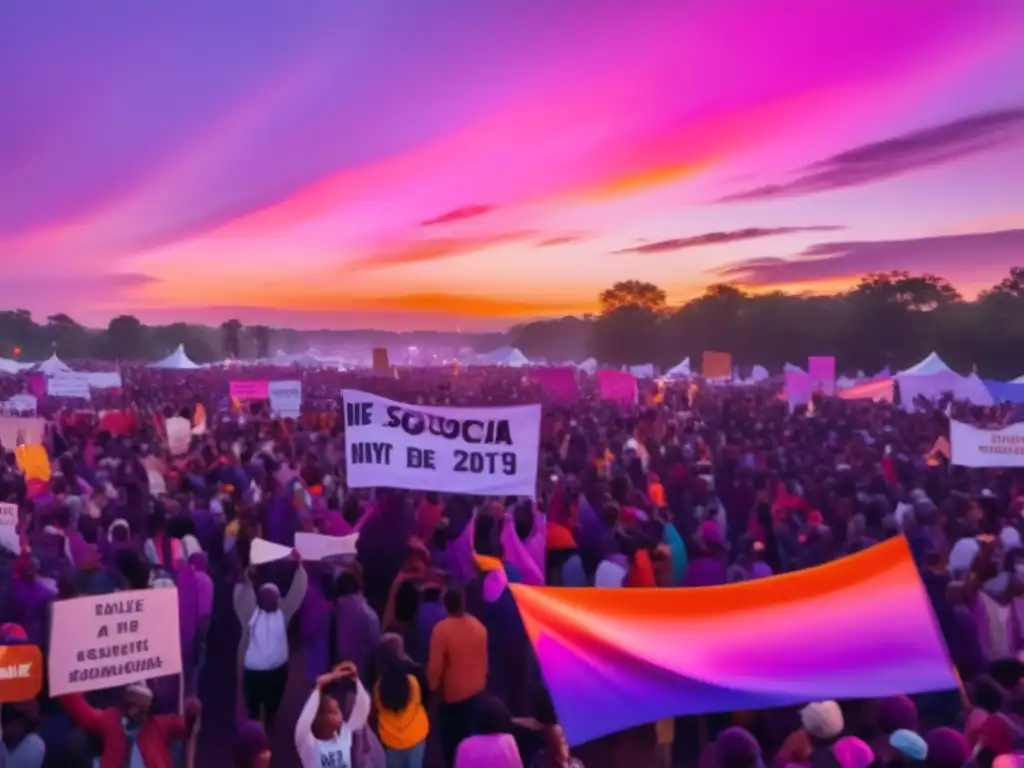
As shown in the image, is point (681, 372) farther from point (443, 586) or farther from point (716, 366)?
point (443, 586)

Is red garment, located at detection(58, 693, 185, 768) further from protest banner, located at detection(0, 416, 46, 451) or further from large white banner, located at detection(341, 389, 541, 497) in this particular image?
protest banner, located at detection(0, 416, 46, 451)

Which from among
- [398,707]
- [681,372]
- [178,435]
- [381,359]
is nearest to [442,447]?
[398,707]

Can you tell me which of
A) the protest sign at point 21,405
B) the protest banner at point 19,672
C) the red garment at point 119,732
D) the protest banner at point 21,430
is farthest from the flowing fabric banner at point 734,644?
the protest sign at point 21,405

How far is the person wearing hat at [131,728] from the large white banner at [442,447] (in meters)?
3.16

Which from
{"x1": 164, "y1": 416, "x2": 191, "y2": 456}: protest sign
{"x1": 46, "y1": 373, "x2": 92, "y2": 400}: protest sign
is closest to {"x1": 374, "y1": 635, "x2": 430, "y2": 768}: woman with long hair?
{"x1": 164, "y1": 416, "x2": 191, "y2": 456}: protest sign

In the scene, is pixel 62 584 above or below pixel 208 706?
above

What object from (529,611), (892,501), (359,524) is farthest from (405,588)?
(892,501)

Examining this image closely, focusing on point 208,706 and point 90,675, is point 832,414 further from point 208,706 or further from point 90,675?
point 90,675

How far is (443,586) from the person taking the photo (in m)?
5.31

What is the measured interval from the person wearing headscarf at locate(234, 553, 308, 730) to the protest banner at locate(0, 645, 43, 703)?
129 centimetres

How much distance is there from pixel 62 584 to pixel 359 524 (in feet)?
6.94

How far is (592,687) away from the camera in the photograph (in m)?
3.69

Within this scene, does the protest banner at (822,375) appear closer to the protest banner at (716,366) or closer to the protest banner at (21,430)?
the protest banner at (716,366)

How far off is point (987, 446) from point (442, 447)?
5.09 meters
